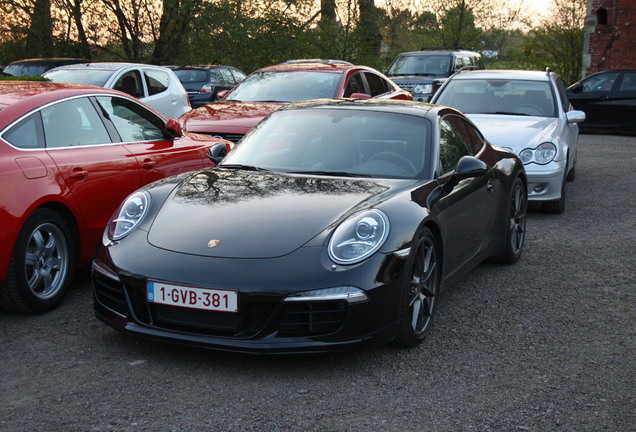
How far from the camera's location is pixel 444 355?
4582 millimetres

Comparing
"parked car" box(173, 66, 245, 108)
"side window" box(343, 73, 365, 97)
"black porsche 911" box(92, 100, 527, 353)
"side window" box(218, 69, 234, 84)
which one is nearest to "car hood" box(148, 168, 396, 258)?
"black porsche 911" box(92, 100, 527, 353)

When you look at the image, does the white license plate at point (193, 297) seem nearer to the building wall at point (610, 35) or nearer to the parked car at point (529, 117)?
the parked car at point (529, 117)

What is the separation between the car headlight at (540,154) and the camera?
887 cm

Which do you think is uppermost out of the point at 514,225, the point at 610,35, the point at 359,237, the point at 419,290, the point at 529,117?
the point at 610,35

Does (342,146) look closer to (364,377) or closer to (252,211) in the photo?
(252,211)

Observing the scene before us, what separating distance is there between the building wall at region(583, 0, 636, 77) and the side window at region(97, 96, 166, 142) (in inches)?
851

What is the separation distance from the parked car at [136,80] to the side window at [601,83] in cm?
962

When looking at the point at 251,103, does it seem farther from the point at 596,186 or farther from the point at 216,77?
the point at 216,77

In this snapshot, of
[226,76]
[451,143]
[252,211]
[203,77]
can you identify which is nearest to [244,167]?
[252,211]

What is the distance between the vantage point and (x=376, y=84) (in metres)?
12.3

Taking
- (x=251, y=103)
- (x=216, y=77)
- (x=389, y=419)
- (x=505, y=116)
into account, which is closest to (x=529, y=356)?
(x=389, y=419)

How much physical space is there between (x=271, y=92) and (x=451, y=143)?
586 cm

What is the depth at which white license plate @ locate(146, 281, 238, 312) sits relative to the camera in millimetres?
4070

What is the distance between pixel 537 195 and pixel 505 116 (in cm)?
141
